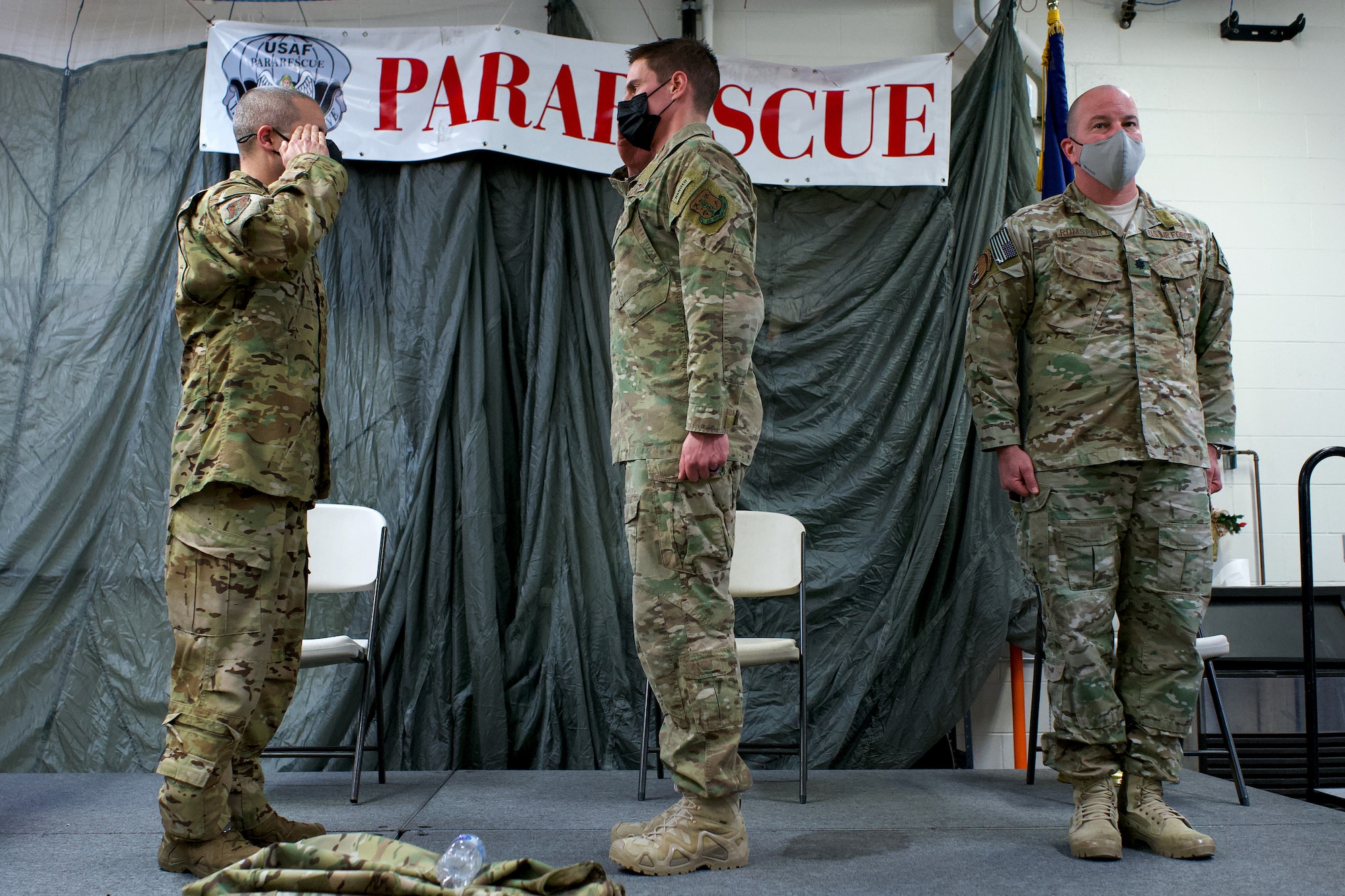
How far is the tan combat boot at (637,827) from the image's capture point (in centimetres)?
195

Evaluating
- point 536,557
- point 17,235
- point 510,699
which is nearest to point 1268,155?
point 536,557

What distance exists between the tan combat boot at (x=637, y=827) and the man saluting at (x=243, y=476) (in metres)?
0.65

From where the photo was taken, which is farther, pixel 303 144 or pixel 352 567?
pixel 352 567

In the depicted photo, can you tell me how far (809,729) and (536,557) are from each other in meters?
1.09

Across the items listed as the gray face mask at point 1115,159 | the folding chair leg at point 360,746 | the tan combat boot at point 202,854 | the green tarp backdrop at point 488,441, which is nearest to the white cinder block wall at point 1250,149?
the green tarp backdrop at point 488,441

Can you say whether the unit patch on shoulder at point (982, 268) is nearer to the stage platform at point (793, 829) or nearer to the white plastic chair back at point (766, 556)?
the white plastic chair back at point (766, 556)

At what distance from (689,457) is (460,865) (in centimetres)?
80

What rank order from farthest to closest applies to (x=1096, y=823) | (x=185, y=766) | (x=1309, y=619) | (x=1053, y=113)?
(x=1053, y=113)
(x=1309, y=619)
(x=1096, y=823)
(x=185, y=766)

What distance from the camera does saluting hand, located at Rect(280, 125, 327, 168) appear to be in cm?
204

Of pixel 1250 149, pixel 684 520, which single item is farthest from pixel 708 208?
pixel 1250 149

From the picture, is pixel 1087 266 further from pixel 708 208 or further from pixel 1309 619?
pixel 1309 619

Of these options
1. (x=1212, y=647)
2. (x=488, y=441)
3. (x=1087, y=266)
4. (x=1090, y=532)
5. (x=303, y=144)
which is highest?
(x=303, y=144)

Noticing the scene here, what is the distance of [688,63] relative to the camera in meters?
2.09

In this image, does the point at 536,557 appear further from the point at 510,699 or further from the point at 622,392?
the point at 622,392
